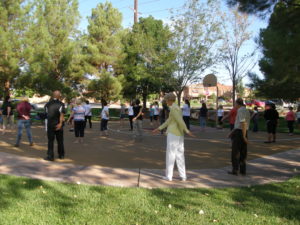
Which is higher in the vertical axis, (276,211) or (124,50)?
(124,50)

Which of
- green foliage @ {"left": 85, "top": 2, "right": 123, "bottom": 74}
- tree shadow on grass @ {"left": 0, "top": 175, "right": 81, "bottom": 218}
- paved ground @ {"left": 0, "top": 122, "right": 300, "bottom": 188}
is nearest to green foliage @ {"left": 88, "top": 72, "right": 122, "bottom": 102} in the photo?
green foliage @ {"left": 85, "top": 2, "right": 123, "bottom": 74}

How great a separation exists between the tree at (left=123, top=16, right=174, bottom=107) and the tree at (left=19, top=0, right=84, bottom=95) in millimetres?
4907

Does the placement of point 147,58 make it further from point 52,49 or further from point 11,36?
point 11,36

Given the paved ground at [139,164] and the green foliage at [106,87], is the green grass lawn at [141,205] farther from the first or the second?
the green foliage at [106,87]

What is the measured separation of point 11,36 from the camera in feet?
73.5

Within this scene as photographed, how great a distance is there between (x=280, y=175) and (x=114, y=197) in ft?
12.1

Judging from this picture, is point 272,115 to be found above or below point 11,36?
below

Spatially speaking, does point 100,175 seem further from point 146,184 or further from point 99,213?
point 99,213

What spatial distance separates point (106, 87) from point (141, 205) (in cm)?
2606

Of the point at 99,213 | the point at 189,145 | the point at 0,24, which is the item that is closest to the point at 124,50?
the point at 0,24

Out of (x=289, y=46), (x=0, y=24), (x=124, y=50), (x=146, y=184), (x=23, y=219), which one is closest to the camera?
(x=23, y=219)

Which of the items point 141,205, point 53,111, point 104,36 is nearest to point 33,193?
point 141,205

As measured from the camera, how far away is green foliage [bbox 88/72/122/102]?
2966 cm

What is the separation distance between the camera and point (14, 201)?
459 cm
